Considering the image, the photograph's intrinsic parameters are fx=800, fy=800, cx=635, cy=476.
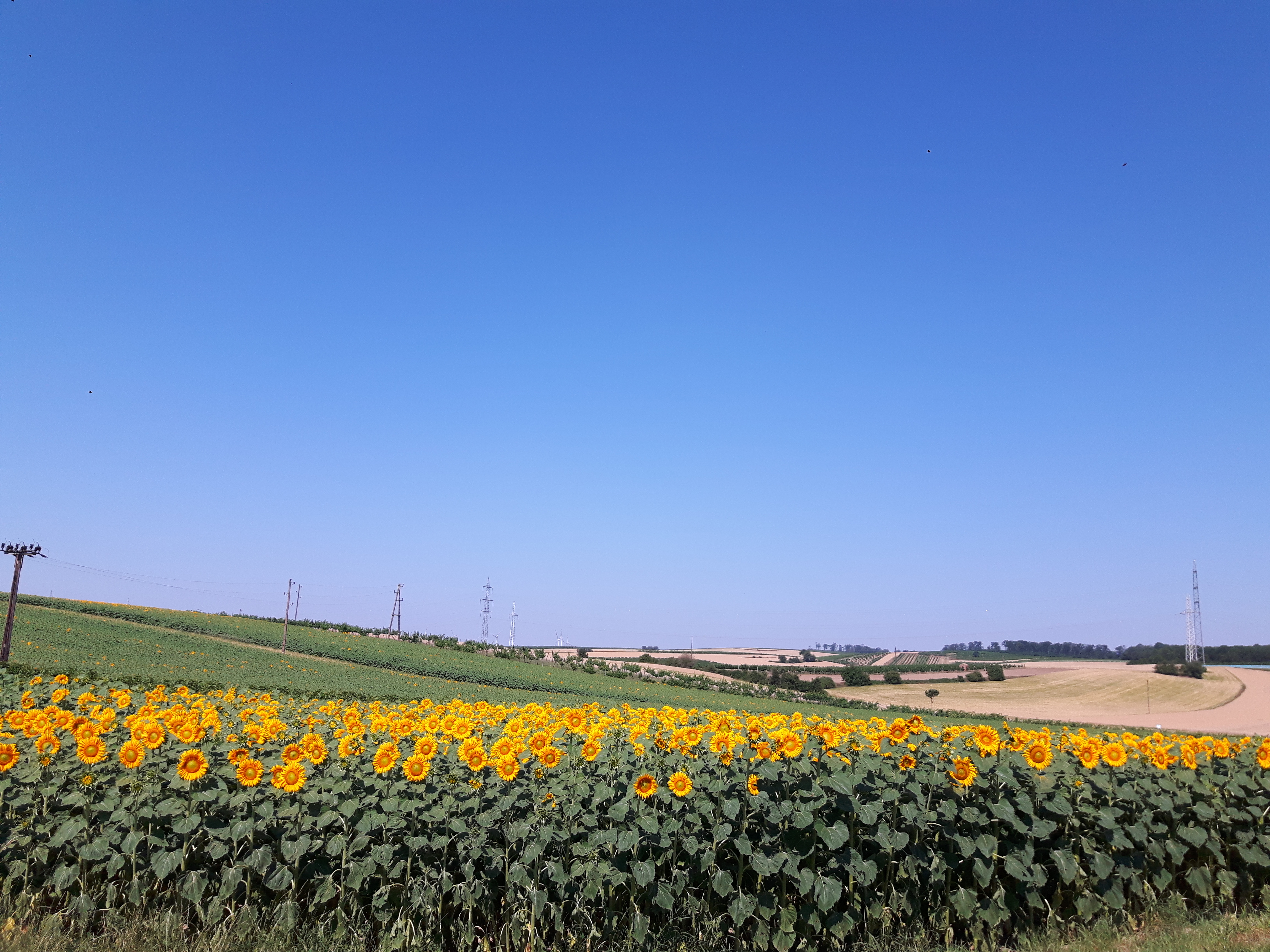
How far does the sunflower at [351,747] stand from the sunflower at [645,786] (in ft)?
6.99

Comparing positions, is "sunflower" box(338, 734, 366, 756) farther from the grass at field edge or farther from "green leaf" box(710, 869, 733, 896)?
"green leaf" box(710, 869, 733, 896)

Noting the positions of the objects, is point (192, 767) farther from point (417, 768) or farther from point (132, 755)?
point (417, 768)

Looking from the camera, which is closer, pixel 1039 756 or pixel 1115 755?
pixel 1039 756

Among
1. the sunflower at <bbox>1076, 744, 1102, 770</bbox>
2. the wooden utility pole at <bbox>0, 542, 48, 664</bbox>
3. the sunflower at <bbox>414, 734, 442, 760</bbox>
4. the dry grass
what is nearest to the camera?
the sunflower at <bbox>414, 734, 442, 760</bbox>

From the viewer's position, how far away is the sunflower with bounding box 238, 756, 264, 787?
553cm

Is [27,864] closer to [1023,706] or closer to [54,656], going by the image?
[54,656]

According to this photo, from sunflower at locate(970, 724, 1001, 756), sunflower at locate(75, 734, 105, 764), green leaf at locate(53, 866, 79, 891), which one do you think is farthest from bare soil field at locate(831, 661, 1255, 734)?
green leaf at locate(53, 866, 79, 891)

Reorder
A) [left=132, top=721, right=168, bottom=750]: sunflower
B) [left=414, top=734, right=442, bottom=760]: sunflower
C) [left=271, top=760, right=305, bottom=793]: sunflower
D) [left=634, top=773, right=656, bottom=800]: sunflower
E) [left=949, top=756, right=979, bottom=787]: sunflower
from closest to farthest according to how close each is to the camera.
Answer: [left=634, top=773, right=656, bottom=800]: sunflower < [left=271, top=760, right=305, bottom=793]: sunflower < [left=414, top=734, right=442, bottom=760]: sunflower < [left=949, top=756, right=979, bottom=787]: sunflower < [left=132, top=721, right=168, bottom=750]: sunflower

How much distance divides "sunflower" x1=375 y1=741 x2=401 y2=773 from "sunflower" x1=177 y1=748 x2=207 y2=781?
3.80ft

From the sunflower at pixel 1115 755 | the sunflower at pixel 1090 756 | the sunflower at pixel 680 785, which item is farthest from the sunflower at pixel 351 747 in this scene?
the sunflower at pixel 1115 755

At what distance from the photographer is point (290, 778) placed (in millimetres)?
5469

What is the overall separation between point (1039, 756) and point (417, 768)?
471 centimetres

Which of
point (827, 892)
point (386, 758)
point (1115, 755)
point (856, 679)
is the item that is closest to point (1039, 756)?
point (1115, 755)

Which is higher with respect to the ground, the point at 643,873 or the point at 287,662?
the point at 643,873
